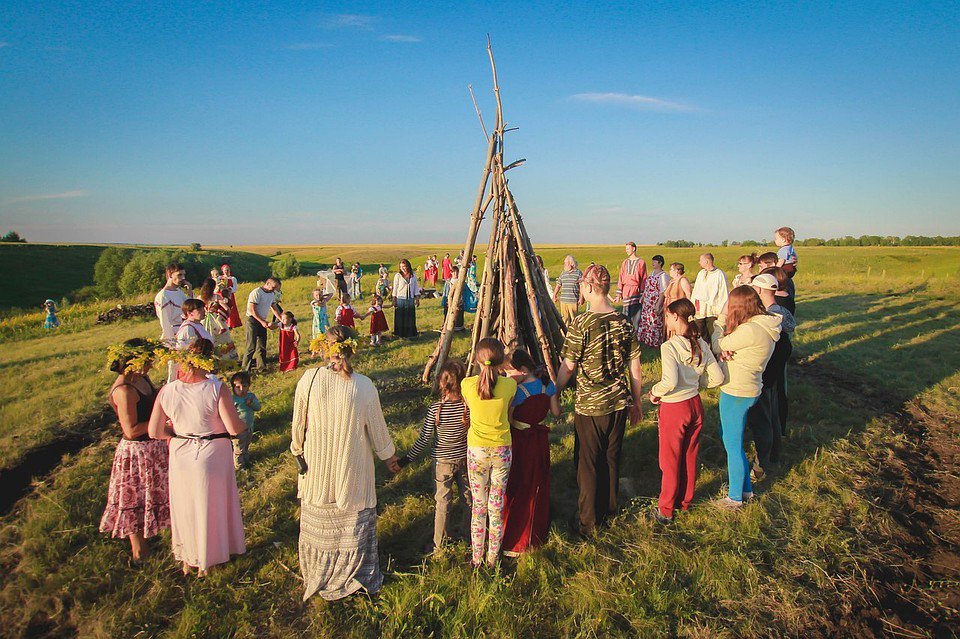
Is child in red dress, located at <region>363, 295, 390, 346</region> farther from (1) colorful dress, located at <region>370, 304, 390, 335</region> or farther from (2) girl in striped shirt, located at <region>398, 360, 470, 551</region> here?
(2) girl in striped shirt, located at <region>398, 360, 470, 551</region>

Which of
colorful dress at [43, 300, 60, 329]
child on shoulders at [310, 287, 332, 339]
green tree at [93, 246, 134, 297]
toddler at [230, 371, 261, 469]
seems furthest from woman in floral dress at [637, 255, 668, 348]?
green tree at [93, 246, 134, 297]

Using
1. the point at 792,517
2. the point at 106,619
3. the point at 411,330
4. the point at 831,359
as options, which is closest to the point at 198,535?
the point at 106,619

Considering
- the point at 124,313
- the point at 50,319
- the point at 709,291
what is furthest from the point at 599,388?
the point at 50,319

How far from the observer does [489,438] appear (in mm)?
3625

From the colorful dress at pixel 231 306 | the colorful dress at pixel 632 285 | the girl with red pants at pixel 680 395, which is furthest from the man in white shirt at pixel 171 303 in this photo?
the colorful dress at pixel 632 285

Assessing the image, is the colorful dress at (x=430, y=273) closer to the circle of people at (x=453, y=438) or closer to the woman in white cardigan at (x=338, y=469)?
the circle of people at (x=453, y=438)

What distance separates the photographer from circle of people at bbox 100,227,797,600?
11.6 feet

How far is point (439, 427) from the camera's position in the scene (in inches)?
154

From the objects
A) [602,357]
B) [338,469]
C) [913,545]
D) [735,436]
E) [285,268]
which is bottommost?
[913,545]

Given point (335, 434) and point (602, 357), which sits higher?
point (602, 357)

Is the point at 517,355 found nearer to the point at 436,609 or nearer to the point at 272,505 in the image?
the point at 436,609

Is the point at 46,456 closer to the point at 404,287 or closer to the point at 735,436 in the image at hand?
the point at 404,287

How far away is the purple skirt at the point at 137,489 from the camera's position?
4.07 meters

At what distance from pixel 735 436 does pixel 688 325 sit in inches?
47.1
